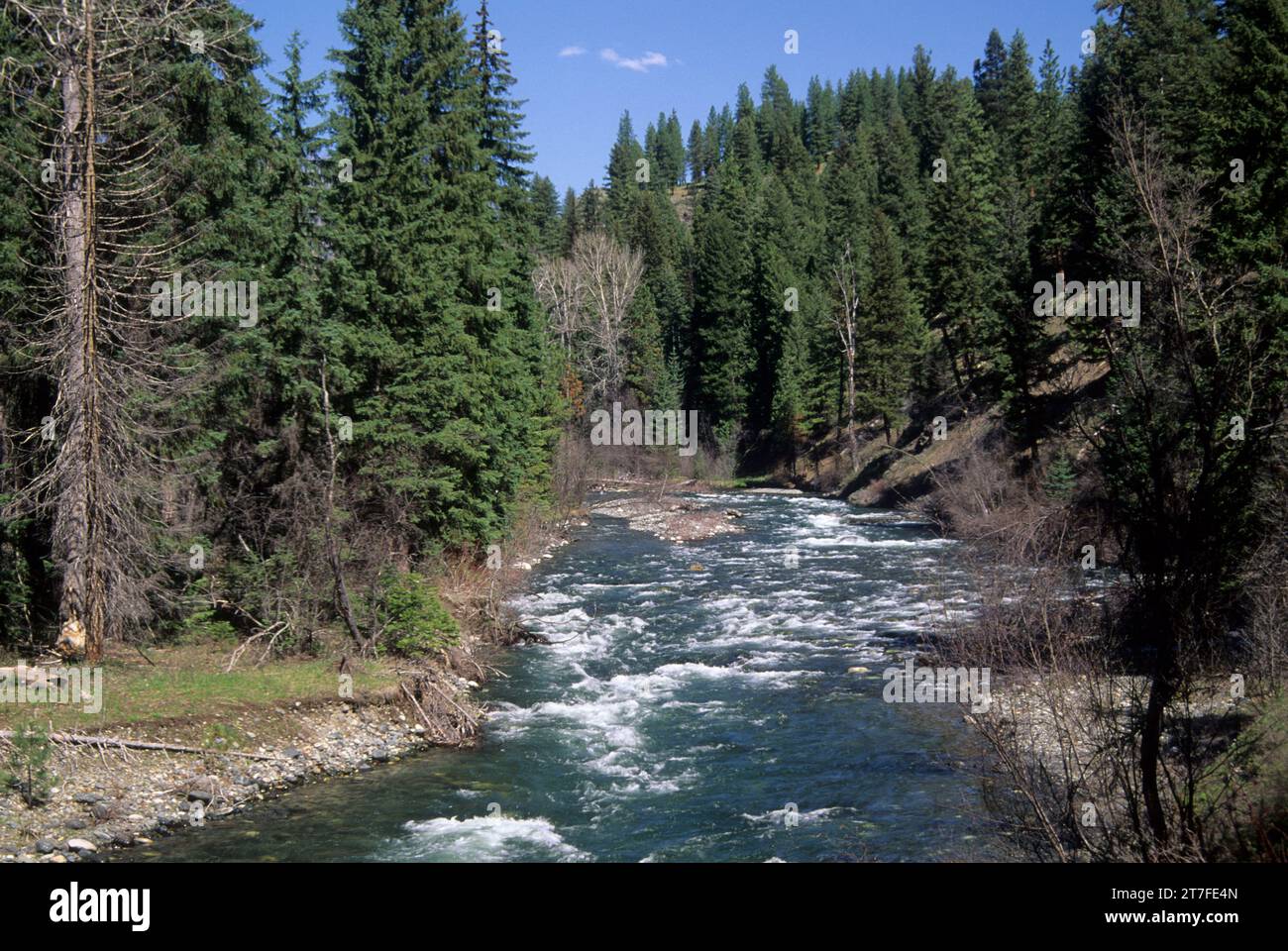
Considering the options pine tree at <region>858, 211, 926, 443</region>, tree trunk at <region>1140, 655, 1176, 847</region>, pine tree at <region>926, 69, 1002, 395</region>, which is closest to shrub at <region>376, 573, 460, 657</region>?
tree trunk at <region>1140, 655, 1176, 847</region>

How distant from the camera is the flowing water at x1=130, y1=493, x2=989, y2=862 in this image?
13039mm

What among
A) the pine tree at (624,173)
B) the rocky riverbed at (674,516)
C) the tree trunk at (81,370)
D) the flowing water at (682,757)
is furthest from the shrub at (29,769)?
the pine tree at (624,173)

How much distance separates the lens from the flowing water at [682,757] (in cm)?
1304

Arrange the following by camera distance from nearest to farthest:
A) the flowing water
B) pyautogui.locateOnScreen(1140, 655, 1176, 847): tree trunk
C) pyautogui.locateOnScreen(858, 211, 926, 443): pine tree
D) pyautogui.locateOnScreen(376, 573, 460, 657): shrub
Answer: pyautogui.locateOnScreen(1140, 655, 1176, 847): tree trunk < the flowing water < pyautogui.locateOnScreen(376, 573, 460, 657): shrub < pyautogui.locateOnScreen(858, 211, 926, 443): pine tree

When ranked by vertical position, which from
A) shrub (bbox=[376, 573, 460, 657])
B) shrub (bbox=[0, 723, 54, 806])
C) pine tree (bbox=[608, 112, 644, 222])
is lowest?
shrub (bbox=[0, 723, 54, 806])

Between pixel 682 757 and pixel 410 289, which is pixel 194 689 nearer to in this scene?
pixel 682 757

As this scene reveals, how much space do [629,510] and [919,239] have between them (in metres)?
30.8

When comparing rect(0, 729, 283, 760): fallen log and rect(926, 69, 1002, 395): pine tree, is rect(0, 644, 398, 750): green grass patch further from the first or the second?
rect(926, 69, 1002, 395): pine tree

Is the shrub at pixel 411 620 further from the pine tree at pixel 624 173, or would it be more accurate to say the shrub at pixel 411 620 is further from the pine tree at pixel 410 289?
the pine tree at pixel 624 173

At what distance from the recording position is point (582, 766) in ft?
53.5

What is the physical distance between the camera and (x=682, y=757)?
1672 cm

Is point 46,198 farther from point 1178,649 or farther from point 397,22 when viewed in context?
point 1178,649
